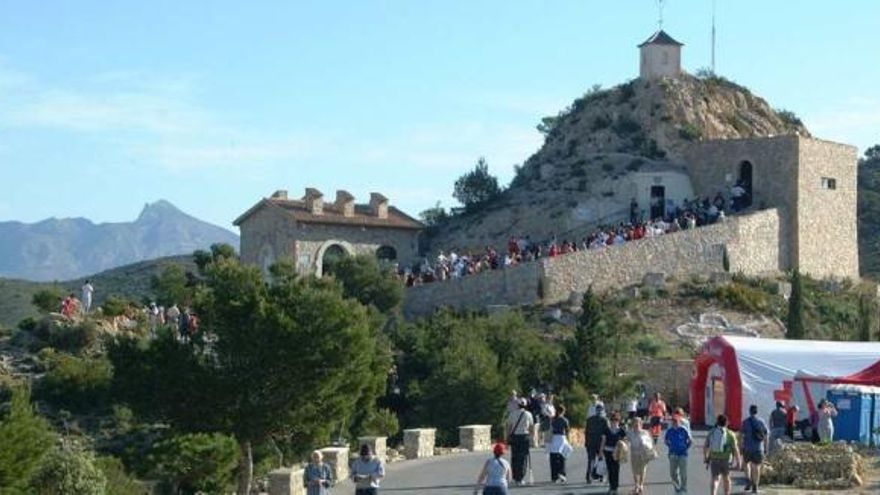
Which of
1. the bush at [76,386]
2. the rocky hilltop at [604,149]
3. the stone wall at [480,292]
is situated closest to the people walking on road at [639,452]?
the bush at [76,386]

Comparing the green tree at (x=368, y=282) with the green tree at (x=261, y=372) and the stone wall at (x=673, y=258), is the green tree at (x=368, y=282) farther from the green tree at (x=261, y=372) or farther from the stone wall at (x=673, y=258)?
the green tree at (x=261, y=372)

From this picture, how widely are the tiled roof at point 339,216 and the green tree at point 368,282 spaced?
3.87m

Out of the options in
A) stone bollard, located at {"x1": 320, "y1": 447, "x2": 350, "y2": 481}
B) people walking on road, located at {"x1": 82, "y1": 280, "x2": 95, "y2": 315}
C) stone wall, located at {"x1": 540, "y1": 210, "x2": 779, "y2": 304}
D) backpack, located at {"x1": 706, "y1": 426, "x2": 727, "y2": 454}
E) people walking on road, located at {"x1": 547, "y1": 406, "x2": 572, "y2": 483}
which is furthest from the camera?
stone wall, located at {"x1": 540, "y1": 210, "x2": 779, "y2": 304}

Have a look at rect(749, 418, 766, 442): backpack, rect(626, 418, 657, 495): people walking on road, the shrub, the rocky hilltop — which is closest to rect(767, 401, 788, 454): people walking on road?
rect(749, 418, 766, 442): backpack

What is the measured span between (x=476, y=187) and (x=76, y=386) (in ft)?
89.2

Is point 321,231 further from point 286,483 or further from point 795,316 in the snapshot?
point 286,483

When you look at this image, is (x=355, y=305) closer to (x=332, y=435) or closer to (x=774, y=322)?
(x=332, y=435)

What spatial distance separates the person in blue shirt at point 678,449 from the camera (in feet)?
83.6

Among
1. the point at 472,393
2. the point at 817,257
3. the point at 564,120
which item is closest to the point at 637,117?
the point at 564,120

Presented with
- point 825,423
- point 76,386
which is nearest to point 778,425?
point 825,423

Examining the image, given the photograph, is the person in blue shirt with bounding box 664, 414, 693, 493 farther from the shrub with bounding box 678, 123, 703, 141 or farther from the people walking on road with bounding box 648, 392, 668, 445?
the shrub with bounding box 678, 123, 703, 141

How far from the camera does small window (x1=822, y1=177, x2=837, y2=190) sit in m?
66.4

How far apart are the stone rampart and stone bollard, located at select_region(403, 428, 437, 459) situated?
24.2 m

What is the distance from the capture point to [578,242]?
6550 centimetres
